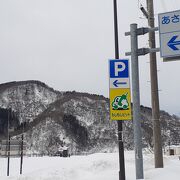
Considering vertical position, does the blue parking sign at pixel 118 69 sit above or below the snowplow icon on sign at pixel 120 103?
above

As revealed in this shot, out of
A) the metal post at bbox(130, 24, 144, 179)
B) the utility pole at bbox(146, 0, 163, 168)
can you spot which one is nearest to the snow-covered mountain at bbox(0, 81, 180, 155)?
the utility pole at bbox(146, 0, 163, 168)

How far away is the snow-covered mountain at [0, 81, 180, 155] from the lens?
110m

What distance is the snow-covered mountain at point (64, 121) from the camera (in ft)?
360

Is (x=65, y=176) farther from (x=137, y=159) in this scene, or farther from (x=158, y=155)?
(x=137, y=159)

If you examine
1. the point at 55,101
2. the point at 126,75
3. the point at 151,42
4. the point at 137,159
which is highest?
the point at 55,101

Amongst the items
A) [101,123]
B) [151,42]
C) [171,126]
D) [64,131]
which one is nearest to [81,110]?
[101,123]

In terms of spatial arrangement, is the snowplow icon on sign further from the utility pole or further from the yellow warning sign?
the utility pole

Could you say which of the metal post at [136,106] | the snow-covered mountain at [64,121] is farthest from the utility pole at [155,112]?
→ the snow-covered mountain at [64,121]

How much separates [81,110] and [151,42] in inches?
4876

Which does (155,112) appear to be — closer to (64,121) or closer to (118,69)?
(118,69)

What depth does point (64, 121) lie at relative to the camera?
129 meters

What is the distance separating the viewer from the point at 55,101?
544 ft

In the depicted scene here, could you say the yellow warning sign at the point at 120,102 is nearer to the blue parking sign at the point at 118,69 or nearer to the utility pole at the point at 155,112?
the blue parking sign at the point at 118,69

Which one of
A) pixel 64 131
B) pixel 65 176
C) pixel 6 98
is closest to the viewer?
pixel 65 176
